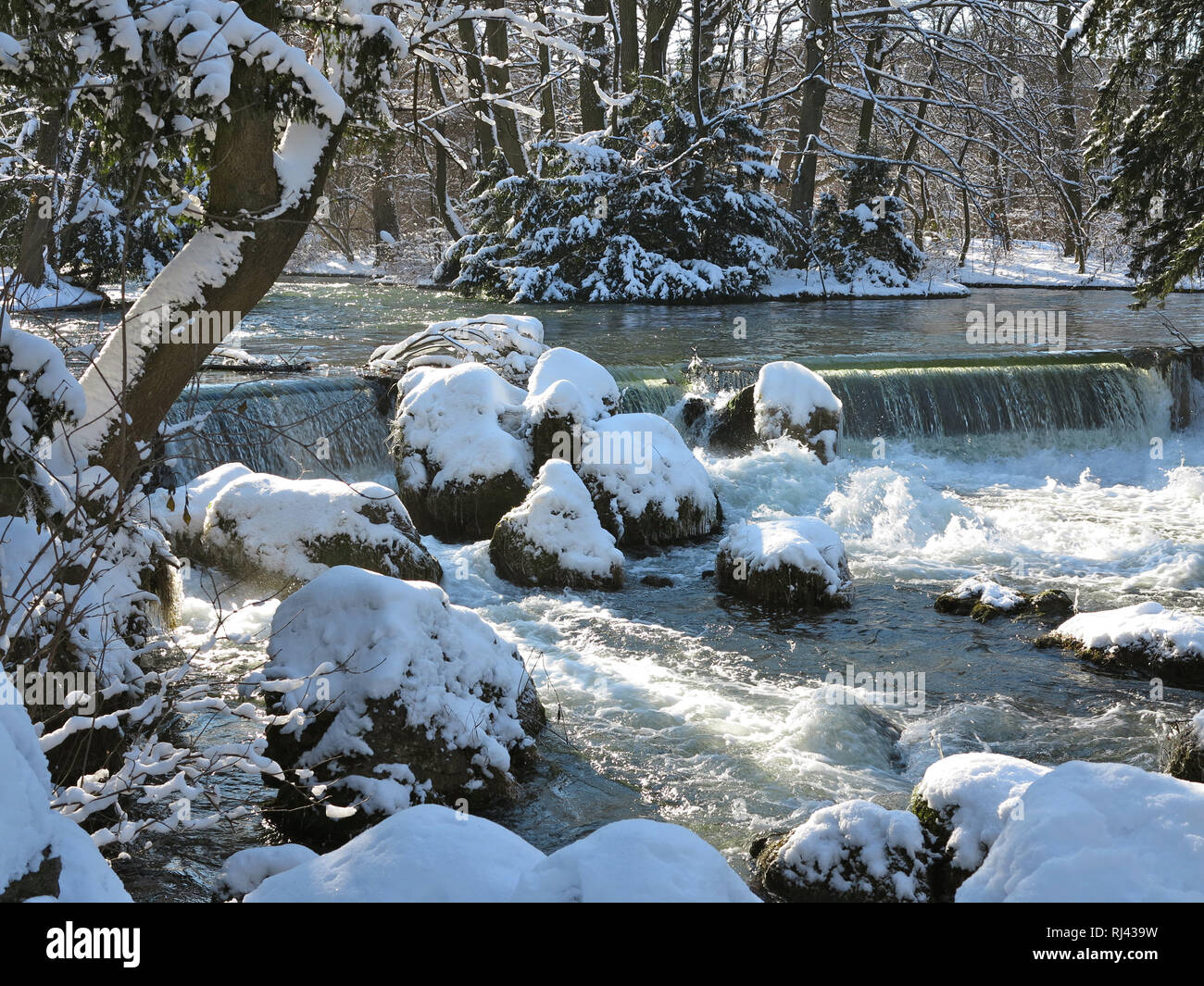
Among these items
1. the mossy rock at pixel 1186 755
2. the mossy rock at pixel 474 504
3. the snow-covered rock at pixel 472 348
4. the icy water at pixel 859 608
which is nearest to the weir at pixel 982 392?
the icy water at pixel 859 608

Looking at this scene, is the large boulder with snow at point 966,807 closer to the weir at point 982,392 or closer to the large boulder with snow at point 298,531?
the large boulder with snow at point 298,531

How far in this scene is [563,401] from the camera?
10.4m

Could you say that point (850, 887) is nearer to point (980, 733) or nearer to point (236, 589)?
point (980, 733)

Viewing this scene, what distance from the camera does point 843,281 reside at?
2480 centimetres

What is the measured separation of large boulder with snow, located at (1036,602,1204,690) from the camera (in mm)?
7250

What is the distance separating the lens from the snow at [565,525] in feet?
29.6

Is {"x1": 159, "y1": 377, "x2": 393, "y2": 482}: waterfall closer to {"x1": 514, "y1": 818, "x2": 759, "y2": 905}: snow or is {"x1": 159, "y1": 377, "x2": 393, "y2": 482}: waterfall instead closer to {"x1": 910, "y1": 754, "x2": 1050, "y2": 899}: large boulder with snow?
{"x1": 910, "y1": 754, "x2": 1050, "y2": 899}: large boulder with snow

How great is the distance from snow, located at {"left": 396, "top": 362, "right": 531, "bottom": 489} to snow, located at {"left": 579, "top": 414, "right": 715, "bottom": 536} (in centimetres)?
69

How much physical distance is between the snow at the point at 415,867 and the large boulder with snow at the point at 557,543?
5998 mm

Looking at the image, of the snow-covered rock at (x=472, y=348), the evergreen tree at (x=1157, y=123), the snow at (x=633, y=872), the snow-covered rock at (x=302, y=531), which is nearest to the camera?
the snow at (x=633, y=872)

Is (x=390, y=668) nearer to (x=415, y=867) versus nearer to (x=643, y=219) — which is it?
(x=415, y=867)

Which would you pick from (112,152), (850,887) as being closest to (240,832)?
(850,887)

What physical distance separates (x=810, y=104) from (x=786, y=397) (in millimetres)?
15409

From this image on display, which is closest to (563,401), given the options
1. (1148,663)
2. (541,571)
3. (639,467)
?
(639,467)
